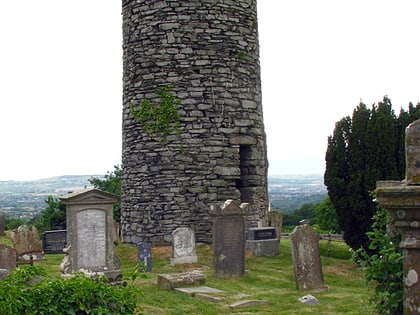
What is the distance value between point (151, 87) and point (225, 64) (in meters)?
1.94

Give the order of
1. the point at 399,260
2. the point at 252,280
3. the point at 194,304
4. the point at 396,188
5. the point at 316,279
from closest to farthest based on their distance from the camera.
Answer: the point at 396,188 → the point at 399,260 → the point at 194,304 → the point at 316,279 → the point at 252,280

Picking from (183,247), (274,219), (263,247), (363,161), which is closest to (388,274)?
(183,247)

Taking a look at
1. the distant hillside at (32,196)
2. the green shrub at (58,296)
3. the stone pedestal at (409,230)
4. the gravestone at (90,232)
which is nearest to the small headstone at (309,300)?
the gravestone at (90,232)

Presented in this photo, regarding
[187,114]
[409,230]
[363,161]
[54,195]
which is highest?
[187,114]

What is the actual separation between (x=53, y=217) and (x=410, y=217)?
23.0m

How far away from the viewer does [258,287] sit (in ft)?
37.6

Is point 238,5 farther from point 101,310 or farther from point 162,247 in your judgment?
point 101,310

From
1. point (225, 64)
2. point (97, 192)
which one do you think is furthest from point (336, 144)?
point (97, 192)

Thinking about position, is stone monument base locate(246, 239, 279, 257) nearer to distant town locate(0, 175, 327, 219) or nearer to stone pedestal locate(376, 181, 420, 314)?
stone pedestal locate(376, 181, 420, 314)

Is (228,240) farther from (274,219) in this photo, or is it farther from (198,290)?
(274,219)

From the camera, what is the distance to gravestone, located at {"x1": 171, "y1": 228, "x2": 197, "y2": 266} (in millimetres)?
13586

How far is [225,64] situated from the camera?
1565 centimetres

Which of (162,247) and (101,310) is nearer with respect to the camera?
(101,310)

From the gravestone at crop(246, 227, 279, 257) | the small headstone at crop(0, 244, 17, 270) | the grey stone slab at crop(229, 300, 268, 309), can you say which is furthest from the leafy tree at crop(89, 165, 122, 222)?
the grey stone slab at crop(229, 300, 268, 309)
